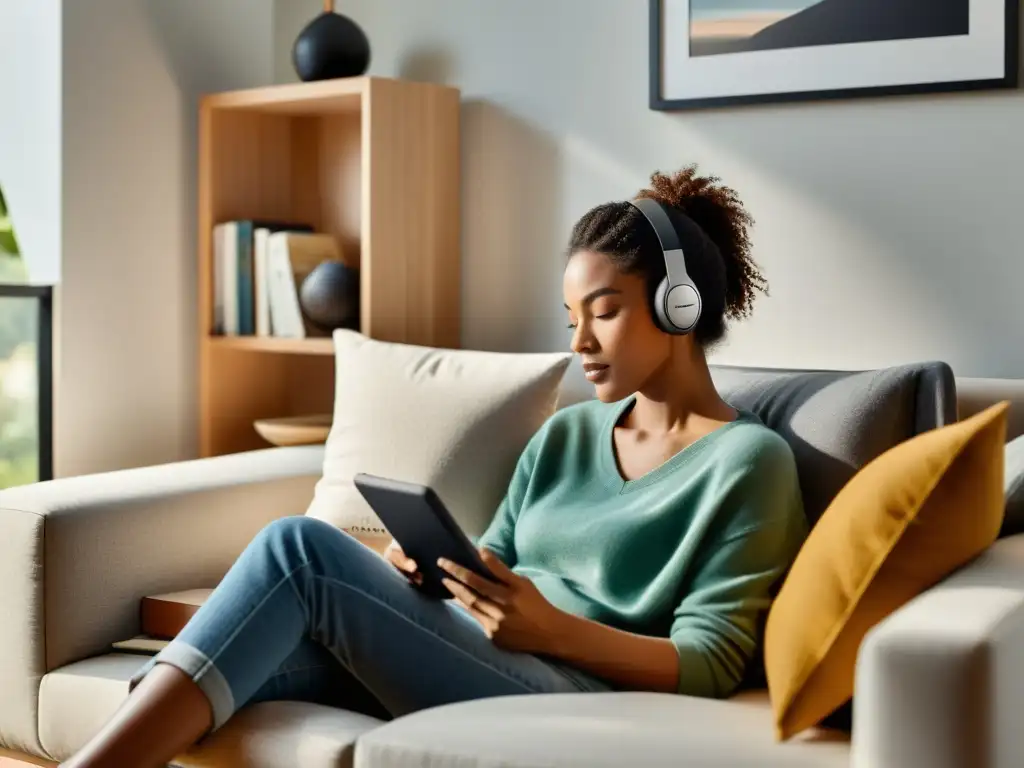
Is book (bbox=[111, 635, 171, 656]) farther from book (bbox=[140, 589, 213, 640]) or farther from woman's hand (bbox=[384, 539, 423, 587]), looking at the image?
woman's hand (bbox=[384, 539, 423, 587])

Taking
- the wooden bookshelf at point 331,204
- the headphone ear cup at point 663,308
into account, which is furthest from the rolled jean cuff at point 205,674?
the wooden bookshelf at point 331,204

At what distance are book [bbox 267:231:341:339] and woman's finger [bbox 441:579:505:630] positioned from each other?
51.3 inches

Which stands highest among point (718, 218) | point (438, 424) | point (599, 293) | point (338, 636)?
point (718, 218)

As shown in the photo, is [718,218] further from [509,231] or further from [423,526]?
[509,231]

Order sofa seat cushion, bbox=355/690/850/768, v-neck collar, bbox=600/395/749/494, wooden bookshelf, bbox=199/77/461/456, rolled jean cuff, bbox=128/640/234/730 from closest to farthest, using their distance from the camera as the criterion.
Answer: sofa seat cushion, bbox=355/690/850/768, rolled jean cuff, bbox=128/640/234/730, v-neck collar, bbox=600/395/749/494, wooden bookshelf, bbox=199/77/461/456

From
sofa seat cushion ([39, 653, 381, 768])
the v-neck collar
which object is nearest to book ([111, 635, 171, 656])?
sofa seat cushion ([39, 653, 381, 768])

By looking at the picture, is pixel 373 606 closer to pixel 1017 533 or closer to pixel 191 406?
pixel 1017 533

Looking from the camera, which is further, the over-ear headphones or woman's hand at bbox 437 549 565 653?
the over-ear headphones

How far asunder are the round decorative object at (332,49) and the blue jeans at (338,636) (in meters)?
1.41

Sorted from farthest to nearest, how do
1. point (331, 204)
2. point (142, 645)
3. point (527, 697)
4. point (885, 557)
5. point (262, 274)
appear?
point (331, 204) → point (262, 274) → point (142, 645) → point (527, 697) → point (885, 557)

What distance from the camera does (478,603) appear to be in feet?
5.41

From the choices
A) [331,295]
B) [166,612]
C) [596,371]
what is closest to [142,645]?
[166,612]

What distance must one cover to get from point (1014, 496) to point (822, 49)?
103 centimetres

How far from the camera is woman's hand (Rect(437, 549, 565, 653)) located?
163 centimetres
